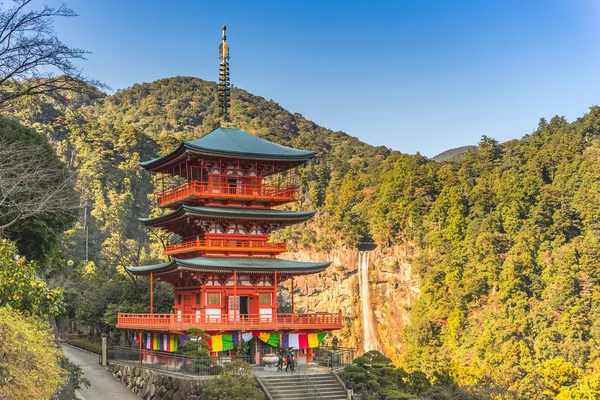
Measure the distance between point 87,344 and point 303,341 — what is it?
15517mm

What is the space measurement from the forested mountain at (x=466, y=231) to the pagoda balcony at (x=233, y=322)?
23.3 feet

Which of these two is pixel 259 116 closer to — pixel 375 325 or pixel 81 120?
pixel 81 120

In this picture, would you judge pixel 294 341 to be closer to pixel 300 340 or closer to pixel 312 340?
pixel 300 340

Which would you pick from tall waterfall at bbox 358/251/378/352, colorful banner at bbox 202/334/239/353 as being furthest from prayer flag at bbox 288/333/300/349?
tall waterfall at bbox 358/251/378/352

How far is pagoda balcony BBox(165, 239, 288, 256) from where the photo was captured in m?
31.0

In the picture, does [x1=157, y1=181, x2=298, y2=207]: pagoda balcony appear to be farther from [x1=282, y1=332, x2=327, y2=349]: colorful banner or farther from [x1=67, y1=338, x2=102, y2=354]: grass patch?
[x1=67, y1=338, x2=102, y2=354]: grass patch

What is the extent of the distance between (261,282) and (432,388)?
857 centimetres

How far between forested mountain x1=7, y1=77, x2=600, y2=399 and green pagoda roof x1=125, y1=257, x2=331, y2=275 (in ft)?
29.1

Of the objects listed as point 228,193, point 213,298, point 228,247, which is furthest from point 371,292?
point 213,298

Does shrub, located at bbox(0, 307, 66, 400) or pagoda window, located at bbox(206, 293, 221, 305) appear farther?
pagoda window, located at bbox(206, 293, 221, 305)

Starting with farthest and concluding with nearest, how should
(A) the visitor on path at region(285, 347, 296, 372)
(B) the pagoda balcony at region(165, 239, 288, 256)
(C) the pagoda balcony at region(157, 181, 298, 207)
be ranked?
1. (C) the pagoda balcony at region(157, 181, 298, 207)
2. (B) the pagoda balcony at region(165, 239, 288, 256)
3. (A) the visitor on path at region(285, 347, 296, 372)

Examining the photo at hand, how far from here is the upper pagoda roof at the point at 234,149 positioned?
31.1 meters

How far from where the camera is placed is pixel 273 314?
31094 millimetres

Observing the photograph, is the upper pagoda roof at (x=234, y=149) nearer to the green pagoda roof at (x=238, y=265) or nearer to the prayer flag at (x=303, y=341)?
the green pagoda roof at (x=238, y=265)
